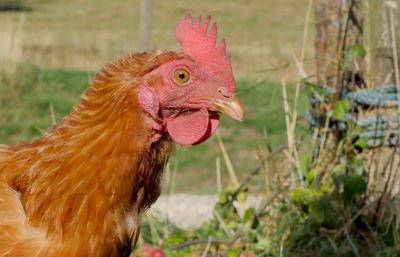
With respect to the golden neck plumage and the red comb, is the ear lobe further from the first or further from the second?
the red comb

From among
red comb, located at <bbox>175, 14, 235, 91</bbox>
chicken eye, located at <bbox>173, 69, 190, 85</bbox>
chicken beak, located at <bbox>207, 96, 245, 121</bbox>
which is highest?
red comb, located at <bbox>175, 14, 235, 91</bbox>

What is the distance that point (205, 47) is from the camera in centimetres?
→ 336

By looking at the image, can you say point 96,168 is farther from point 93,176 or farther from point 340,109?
point 340,109

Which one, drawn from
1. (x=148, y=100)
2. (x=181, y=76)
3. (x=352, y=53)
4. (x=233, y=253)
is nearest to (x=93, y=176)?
(x=148, y=100)

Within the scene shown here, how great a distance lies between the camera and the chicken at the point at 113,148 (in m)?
3.25

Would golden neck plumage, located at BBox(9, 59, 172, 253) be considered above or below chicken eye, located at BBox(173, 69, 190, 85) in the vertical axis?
below

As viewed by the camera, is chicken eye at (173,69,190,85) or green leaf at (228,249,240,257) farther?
green leaf at (228,249,240,257)

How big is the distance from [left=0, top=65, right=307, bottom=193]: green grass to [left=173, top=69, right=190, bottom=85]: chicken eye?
5.20 meters

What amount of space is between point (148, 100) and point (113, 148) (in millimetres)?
213

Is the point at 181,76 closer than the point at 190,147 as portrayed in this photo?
Yes

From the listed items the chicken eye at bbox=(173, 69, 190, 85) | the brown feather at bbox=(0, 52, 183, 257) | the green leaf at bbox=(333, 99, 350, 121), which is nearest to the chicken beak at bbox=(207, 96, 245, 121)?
the chicken eye at bbox=(173, 69, 190, 85)

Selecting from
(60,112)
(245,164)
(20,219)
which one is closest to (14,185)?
(20,219)

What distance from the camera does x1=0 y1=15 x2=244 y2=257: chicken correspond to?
10.7 ft

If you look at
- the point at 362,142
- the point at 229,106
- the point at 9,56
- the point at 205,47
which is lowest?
the point at 362,142
